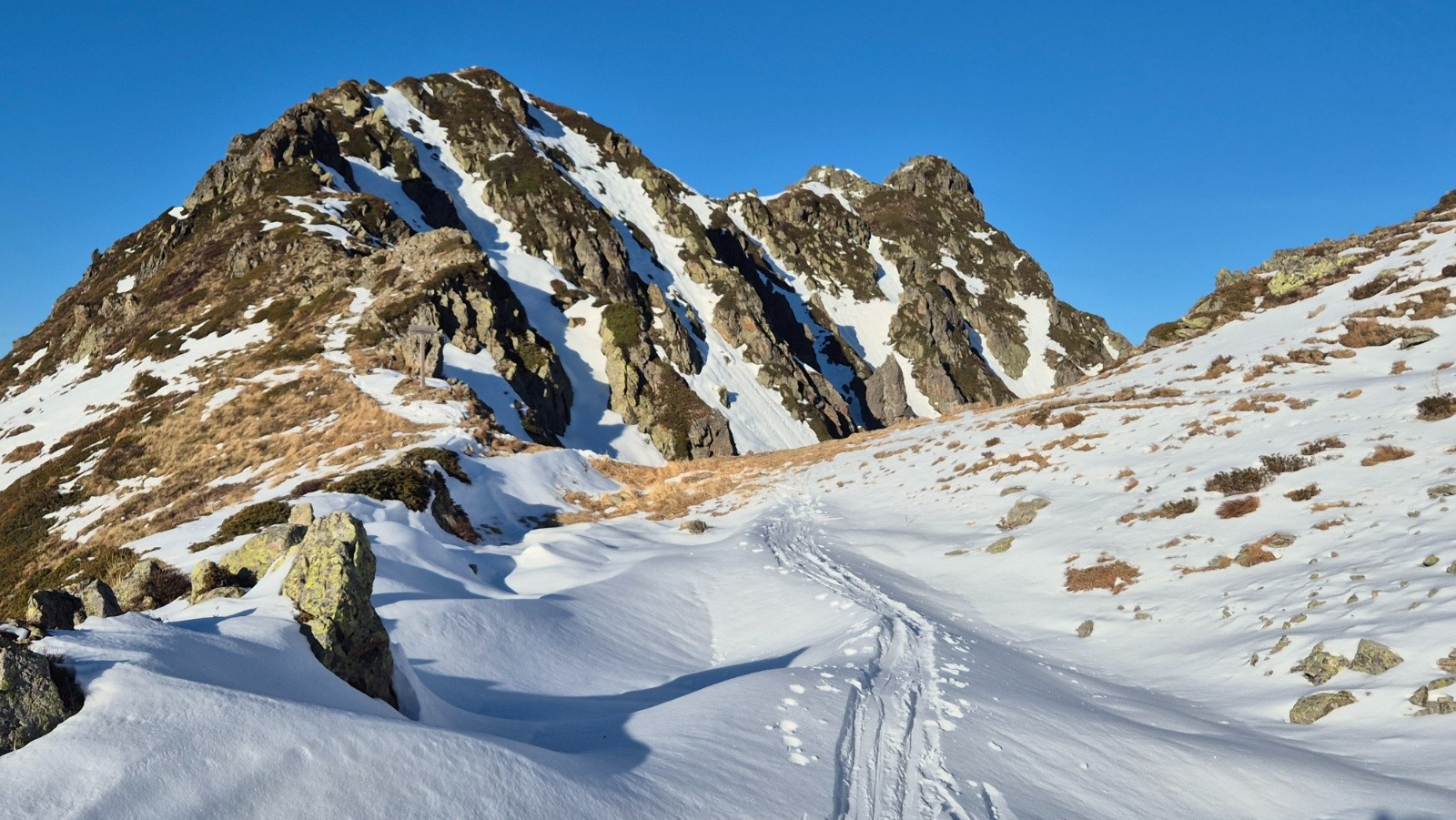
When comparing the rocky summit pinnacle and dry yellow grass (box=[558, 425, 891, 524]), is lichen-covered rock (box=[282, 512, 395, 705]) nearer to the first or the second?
dry yellow grass (box=[558, 425, 891, 524])

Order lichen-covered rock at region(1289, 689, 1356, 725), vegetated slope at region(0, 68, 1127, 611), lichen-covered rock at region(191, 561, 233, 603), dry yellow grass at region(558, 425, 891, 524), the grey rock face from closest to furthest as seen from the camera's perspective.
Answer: lichen-covered rock at region(1289, 689, 1356, 725) < lichen-covered rock at region(191, 561, 233, 603) < dry yellow grass at region(558, 425, 891, 524) < vegetated slope at region(0, 68, 1127, 611) < the grey rock face

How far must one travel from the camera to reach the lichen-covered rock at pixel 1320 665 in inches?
362

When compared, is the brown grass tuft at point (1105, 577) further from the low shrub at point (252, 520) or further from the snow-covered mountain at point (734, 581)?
the low shrub at point (252, 520)

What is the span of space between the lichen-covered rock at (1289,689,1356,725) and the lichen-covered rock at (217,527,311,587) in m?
14.4

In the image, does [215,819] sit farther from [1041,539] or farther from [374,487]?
[374,487]

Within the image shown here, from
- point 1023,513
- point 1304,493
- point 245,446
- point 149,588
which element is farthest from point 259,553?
point 245,446

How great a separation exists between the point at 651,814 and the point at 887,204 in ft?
606

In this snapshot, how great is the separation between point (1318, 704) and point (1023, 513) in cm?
1124

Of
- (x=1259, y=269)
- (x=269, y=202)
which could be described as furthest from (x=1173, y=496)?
(x=269, y=202)

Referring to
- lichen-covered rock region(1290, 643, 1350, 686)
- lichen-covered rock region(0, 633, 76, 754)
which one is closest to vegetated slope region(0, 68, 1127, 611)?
lichen-covered rock region(0, 633, 76, 754)

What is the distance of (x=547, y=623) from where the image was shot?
12.3m

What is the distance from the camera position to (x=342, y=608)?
6.88m

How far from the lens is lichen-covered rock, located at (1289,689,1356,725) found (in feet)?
28.3

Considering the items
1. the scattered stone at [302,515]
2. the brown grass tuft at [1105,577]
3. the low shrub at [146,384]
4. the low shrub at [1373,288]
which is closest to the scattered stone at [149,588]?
the scattered stone at [302,515]
